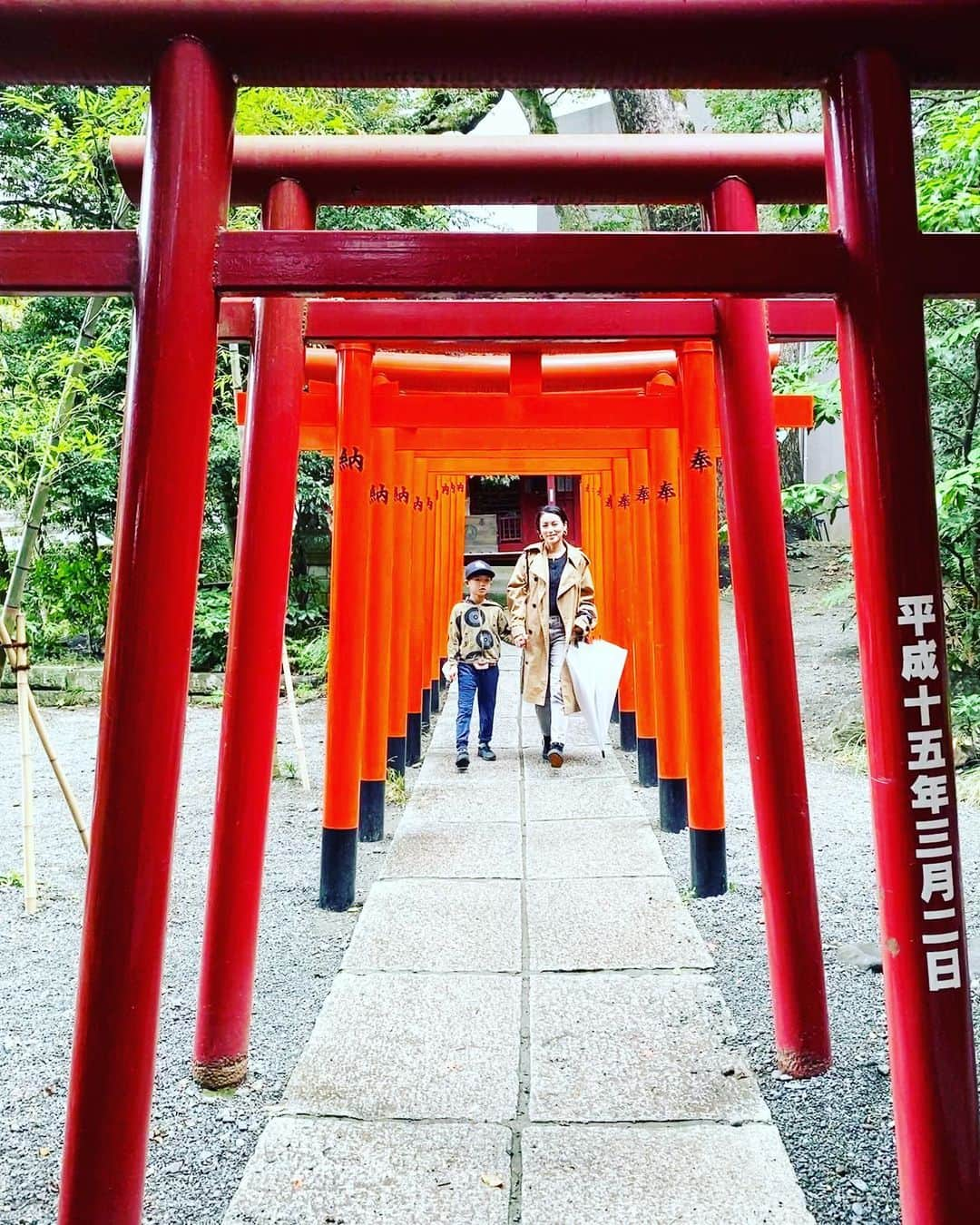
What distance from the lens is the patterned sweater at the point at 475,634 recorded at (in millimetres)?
6746

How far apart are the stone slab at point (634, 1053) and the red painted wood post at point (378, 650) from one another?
2028 mm

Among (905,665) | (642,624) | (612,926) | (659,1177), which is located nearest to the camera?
(905,665)

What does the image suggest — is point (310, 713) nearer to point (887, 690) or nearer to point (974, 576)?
point (974, 576)

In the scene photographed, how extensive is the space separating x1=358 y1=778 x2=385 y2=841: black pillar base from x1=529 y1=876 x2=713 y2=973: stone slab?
126 cm

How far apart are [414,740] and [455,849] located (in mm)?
2881

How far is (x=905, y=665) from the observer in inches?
60.9

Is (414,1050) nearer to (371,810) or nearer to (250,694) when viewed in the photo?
(250,694)

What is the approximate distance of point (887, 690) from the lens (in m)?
1.56

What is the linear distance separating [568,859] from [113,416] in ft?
30.7

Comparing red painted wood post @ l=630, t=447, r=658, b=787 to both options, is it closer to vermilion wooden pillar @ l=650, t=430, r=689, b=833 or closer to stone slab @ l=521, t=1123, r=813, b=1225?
vermilion wooden pillar @ l=650, t=430, r=689, b=833

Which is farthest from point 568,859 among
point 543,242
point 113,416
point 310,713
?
point 113,416

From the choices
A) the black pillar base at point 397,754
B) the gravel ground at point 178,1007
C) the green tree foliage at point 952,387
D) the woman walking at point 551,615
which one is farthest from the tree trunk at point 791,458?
the gravel ground at point 178,1007

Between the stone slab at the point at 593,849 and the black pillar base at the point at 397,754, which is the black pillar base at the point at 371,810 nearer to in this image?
the stone slab at the point at 593,849

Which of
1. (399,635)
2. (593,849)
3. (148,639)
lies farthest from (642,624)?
(148,639)
